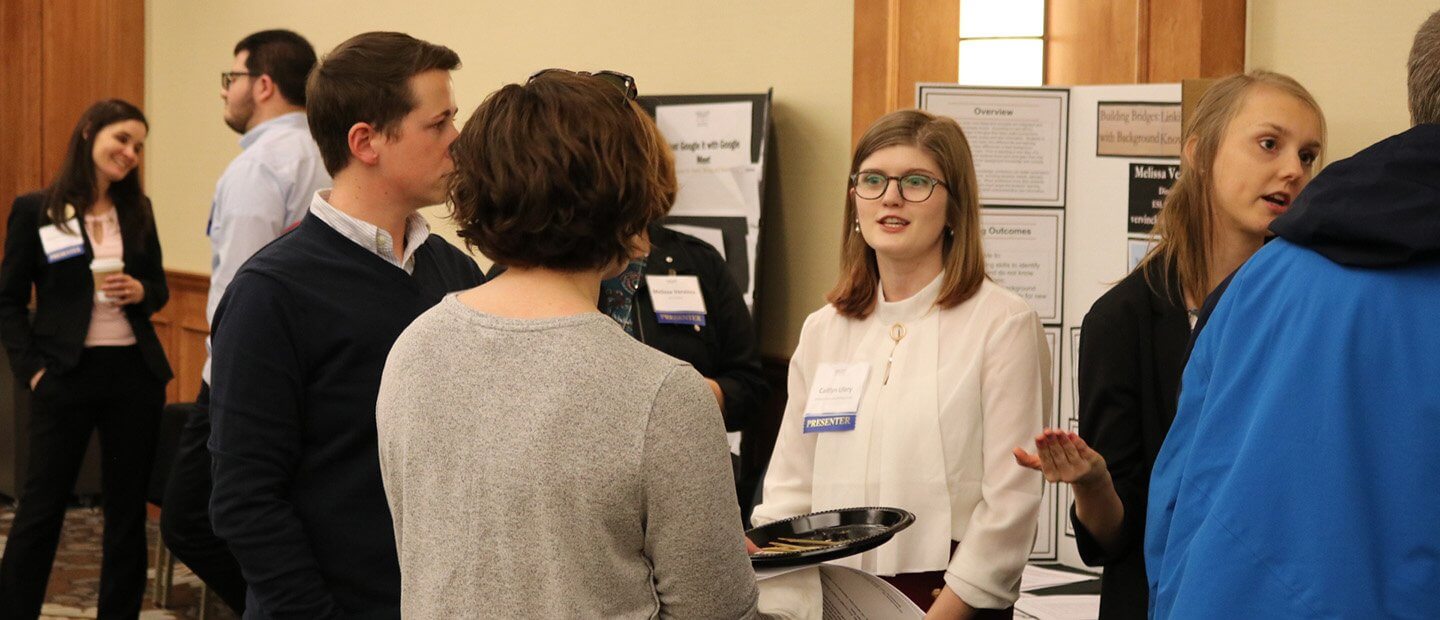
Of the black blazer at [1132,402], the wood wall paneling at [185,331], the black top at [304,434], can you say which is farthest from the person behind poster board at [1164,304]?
the wood wall paneling at [185,331]

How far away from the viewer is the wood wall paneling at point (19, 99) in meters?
7.79

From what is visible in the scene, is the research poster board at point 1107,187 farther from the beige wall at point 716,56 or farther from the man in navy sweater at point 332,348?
the man in navy sweater at point 332,348

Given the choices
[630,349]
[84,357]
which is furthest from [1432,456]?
[84,357]

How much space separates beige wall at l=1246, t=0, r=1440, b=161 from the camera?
3344mm

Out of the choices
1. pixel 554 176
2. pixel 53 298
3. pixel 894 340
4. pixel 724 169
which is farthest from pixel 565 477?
pixel 53 298

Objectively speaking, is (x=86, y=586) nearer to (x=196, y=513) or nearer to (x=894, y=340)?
A: (x=196, y=513)

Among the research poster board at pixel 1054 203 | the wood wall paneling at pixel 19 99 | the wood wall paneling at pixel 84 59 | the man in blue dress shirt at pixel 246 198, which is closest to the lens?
the man in blue dress shirt at pixel 246 198

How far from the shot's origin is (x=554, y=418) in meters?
1.30

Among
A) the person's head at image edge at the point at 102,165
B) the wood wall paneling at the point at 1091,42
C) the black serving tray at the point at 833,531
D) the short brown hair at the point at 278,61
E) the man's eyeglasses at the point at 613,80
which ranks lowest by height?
the black serving tray at the point at 833,531

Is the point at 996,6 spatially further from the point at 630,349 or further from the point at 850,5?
the point at 630,349

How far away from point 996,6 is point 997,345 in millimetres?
2530

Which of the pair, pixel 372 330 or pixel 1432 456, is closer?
pixel 1432 456

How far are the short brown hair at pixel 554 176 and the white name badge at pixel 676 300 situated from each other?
1.58 m

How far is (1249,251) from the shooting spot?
2.04 metres
